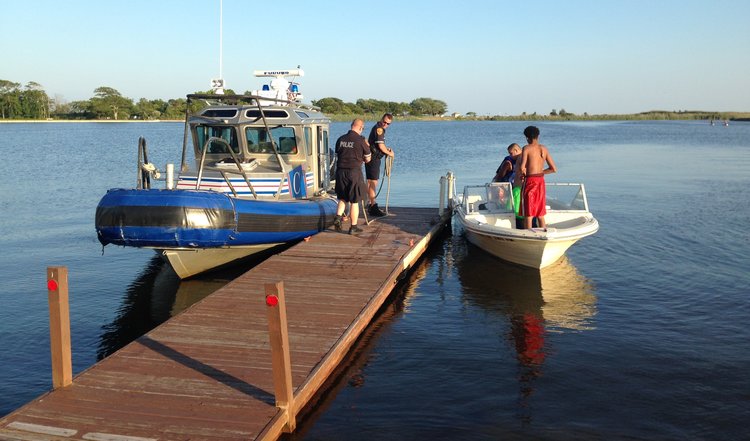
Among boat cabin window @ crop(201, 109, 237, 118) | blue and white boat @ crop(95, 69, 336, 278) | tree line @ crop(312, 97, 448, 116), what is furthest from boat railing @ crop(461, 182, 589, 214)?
tree line @ crop(312, 97, 448, 116)

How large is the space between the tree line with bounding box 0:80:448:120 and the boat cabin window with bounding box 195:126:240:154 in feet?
337

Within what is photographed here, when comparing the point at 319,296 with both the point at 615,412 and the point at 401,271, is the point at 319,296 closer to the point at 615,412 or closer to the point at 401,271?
the point at 401,271

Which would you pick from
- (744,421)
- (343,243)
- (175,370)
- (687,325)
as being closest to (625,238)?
(687,325)

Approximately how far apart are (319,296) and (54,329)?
133 inches

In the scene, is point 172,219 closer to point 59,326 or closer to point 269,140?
point 269,140

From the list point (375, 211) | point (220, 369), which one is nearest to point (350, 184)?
point (375, 211)

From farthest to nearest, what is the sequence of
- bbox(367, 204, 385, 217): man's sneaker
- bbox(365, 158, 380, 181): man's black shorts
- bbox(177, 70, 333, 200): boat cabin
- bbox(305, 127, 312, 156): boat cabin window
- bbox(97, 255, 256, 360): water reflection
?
A: bbox(367, 204, 385, 217): man's sneaker < bbox(365, 158, 380, 181): man's black shorts < bbox(305, 127, 312, 156): boat cabin window < bbox(177, 70, 333, 200): boat cabin < bbox(97, 255, 256, 360): water reflection

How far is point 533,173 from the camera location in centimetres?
1020

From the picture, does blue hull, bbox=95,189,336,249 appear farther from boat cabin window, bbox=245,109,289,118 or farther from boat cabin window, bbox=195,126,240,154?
boat cabin window, bbox=245,109,289,118

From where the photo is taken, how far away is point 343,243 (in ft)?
36.6

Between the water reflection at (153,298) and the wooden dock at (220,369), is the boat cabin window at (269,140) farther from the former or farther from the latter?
the wooden dock at (220,369)

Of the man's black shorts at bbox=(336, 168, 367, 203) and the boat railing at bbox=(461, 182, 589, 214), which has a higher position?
the man's black shorts at bbox=(336, 168, 367, 203)

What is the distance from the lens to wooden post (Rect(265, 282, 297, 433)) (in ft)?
16.5

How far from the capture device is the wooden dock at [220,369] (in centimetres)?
489
